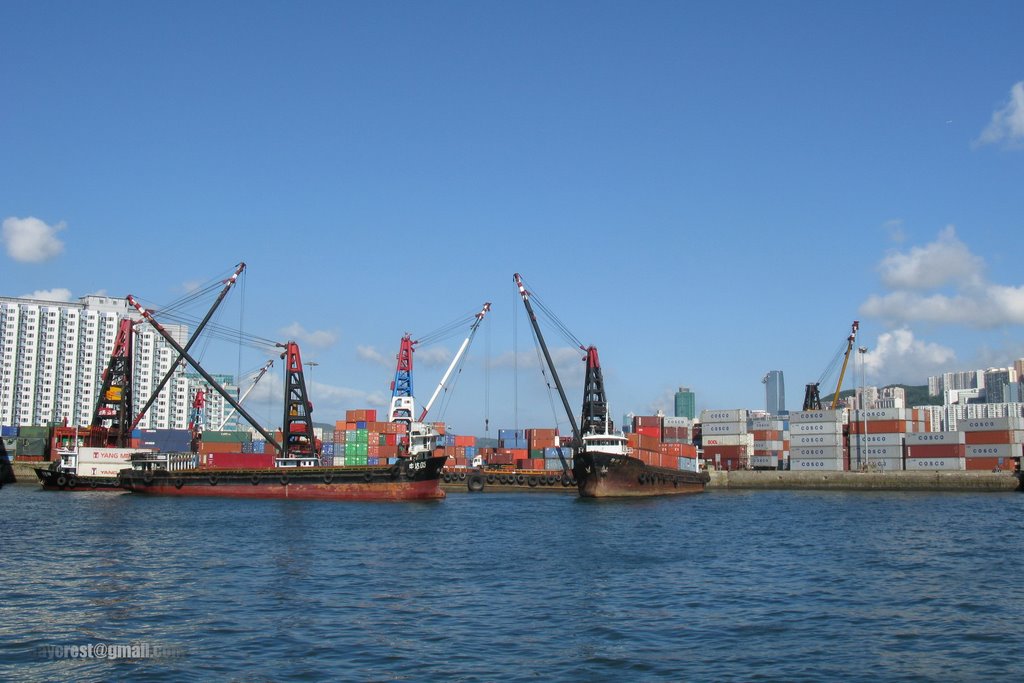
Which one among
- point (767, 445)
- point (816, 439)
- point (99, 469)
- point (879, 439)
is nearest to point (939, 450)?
point (879, 439)

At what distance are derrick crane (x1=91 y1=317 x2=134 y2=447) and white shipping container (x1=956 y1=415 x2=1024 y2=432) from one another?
9914cm

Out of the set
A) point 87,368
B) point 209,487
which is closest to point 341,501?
point 209,487

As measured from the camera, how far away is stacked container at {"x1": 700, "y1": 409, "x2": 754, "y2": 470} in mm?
129375

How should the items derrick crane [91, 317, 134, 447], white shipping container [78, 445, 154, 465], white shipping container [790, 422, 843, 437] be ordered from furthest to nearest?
1. white shipping container [790, 422, 843, 437]
2. derrick crane [91, 317, 134, 447]
3. white shipping container [78, 445, 154, 465]

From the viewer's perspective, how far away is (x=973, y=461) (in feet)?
360

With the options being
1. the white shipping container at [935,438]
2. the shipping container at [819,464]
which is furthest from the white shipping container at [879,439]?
the shipping container at [819,464]

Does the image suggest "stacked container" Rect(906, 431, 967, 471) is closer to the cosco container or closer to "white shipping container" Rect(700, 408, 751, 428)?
the cosco container

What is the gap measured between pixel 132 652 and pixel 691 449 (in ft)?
337

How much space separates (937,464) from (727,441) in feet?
97.3

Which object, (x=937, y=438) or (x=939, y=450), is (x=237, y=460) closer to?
(x=939, y=450)

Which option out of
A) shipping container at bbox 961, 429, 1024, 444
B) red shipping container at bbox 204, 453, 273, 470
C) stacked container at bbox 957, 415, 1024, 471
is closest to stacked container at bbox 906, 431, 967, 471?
stacked container at bbox 957, 415, 1024, 471

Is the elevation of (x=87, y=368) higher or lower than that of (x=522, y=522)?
higher

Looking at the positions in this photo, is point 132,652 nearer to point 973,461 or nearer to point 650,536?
point 650,536

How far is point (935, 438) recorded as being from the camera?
111125 mm
